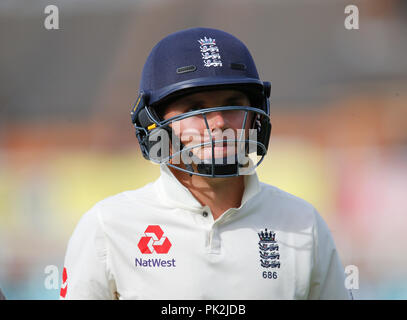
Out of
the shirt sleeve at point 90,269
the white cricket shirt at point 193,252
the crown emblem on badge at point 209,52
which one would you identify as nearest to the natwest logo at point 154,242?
the white cricket shirt at point 193,252

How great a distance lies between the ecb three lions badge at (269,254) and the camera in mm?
1497

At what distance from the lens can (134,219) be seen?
1558 millimetres

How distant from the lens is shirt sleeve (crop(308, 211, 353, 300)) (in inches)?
62.1

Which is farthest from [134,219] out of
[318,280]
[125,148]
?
[125,148]

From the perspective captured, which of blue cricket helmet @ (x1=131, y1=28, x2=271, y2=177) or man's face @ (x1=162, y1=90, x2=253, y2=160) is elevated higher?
blue cricket helmet @ (x1=131, y1=28, x2=271, y2=177)

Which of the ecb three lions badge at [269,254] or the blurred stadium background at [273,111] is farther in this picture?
the blurred stadium background at [273,111]

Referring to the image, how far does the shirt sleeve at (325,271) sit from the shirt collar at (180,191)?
25 cm

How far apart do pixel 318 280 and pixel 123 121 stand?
13.3 feet

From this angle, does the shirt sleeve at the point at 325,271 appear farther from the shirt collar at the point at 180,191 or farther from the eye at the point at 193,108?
the eye at the point at 193,108

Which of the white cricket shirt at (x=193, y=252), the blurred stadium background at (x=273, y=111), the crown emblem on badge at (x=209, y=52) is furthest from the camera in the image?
the blurred stadium background at (x=273, y=111)

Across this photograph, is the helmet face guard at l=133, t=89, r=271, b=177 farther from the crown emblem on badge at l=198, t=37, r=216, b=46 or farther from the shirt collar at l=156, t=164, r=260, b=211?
the crown emblem on badge at l=198, t=37, r=216, b=46

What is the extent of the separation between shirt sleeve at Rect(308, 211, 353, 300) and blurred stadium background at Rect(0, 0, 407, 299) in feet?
10.3

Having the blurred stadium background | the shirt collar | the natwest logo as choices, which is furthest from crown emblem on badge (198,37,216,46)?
the blurred stadium background
